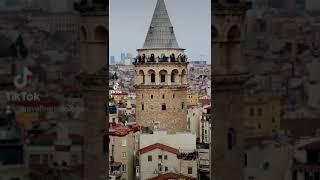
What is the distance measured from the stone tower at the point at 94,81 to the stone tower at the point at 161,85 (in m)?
9.66

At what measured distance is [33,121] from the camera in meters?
5.96

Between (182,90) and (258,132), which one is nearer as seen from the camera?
(258,132)

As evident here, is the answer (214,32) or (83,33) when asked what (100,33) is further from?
(214,32)

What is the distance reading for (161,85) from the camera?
16406 mm

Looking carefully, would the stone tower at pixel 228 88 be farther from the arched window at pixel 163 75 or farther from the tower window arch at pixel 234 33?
the arched window at pixel 163 75

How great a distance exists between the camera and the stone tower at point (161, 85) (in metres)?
15.9

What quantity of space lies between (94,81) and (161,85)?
1042 cm

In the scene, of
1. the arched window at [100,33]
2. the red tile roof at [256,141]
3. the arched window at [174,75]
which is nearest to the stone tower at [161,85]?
the arched window at [174,75]

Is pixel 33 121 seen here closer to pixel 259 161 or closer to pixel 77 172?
pixel 77 172

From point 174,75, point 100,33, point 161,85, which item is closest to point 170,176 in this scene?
point 161,85

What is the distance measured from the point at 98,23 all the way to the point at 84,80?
0.52m

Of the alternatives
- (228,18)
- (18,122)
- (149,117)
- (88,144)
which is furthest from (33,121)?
(149,117)

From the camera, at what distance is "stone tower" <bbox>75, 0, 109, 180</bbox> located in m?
5.95

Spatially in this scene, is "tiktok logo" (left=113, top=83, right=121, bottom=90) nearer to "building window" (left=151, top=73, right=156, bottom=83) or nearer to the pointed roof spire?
"building window" (left=151, top=73, right=156, bottom=83)
